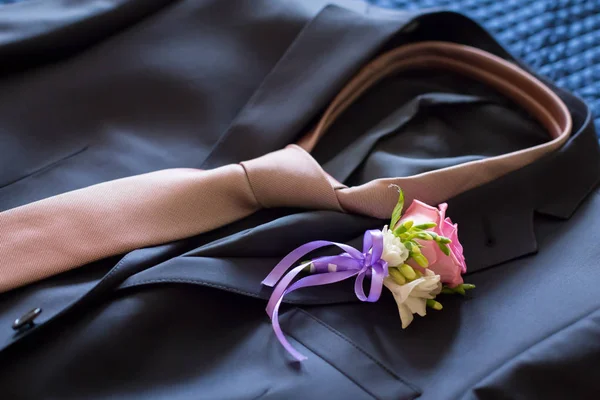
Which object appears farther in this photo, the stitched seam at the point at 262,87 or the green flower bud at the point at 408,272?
the stitched seam at the point at 262,87

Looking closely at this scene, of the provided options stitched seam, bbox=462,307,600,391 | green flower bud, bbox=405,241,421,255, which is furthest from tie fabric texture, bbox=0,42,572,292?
stitched seam, bbox=462,307,600,391

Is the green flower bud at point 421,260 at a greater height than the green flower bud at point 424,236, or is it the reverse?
the green flower bud at point 424,236

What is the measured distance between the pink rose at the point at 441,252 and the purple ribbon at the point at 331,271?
43mm

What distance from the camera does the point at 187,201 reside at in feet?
2.32

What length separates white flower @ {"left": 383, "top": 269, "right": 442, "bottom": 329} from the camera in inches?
24.7

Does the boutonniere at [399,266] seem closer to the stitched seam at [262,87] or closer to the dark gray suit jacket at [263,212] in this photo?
the dark gray suit jacket at [263,212]

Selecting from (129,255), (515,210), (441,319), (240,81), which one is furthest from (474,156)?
(129,255)

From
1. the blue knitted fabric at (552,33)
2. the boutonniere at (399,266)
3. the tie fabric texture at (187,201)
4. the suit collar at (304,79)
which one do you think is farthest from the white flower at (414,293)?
the blue knitted fabric at (552,33)

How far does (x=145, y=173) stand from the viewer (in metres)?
0.78

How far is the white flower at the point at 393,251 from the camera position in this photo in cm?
63

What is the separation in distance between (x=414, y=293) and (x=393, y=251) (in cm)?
5

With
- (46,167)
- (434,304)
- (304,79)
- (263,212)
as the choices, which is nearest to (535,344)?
(434,304)

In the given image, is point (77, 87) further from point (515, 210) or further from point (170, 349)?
point (515, 210)

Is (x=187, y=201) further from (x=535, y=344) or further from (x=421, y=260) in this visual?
(x=535, y=344)
